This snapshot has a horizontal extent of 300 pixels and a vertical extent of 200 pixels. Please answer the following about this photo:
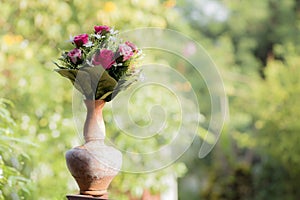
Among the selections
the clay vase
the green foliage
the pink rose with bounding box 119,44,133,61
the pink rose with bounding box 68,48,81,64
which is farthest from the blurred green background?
the pink rose with bounding box 119,44,133,61

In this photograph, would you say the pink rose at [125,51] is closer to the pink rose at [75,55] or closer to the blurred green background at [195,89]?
the pink rose at [75,55]

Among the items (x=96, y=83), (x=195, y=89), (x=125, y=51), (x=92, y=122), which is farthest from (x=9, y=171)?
(x=195, y=89)

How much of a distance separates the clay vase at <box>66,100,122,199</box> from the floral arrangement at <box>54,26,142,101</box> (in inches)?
3.0

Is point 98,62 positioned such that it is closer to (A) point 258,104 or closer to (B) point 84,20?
(B) point 84,20

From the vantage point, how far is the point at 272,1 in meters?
9.95

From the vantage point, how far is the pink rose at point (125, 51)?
1.96 meters

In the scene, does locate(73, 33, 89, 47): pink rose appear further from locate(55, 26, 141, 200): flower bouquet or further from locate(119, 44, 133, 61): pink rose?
locate(119, 44, 133, 61): pink rose

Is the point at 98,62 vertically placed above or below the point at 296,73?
below

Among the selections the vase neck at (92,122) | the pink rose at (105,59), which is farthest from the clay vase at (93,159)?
the pink rose at (105,59)

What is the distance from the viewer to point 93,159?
1973mm

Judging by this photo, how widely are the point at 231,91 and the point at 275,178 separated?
1.48 metres

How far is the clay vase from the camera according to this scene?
1978mm

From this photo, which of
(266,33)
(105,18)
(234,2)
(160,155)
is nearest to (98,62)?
(160,155)

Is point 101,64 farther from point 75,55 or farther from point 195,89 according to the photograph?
point 195,89
